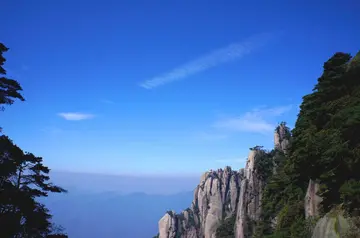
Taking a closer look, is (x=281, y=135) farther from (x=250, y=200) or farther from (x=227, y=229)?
(x=227, y=229)

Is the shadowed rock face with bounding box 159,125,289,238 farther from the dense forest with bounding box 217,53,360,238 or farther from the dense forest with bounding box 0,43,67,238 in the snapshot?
the dense forest with bounding box 0,43,67,238

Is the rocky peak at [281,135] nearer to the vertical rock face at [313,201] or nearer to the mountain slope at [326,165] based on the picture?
the mountain slope at [326,165]

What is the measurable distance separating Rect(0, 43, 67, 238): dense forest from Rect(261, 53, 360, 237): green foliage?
48.6ft

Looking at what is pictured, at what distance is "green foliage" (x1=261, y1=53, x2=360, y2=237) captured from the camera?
46.6 feet

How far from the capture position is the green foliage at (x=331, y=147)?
14.2 m

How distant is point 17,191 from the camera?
15922 millimetres

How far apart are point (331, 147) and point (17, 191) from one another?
1639cm

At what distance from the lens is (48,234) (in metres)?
17.4

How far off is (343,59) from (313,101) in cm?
333

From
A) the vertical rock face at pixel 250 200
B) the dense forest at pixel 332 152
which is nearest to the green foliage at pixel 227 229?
the vertical rock face at pixel 250 200

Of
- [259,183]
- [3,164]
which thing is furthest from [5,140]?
[259,183]

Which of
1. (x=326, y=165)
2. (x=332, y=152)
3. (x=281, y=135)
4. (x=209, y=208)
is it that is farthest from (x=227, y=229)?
(x=332, y=152)

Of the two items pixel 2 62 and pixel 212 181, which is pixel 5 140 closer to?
pixel 2 62

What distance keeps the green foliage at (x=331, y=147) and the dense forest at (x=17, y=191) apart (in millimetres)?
14816
